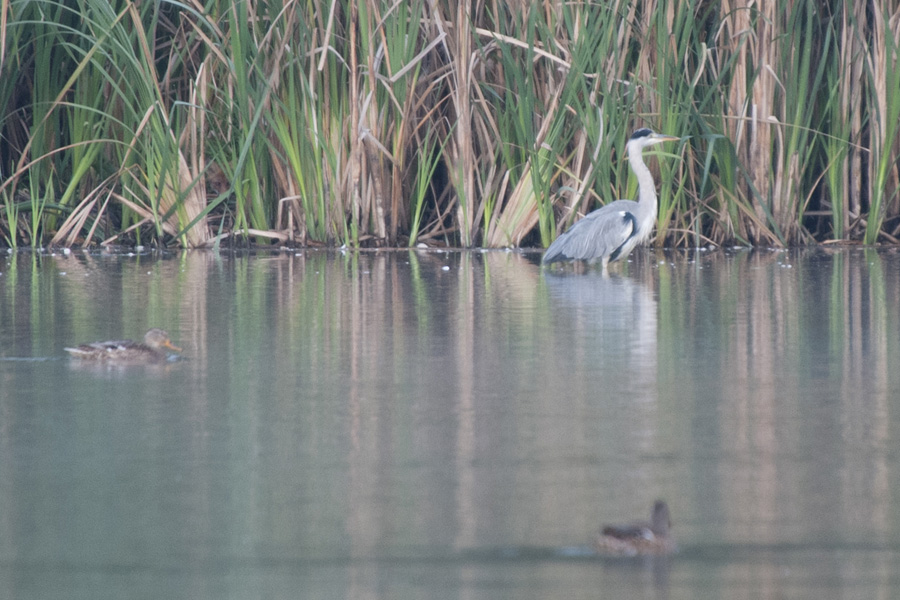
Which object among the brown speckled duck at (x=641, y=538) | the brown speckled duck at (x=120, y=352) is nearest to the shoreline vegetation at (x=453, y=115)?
the brown speckled duck at (x=120, y=352)

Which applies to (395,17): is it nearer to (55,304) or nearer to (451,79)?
(451,79)

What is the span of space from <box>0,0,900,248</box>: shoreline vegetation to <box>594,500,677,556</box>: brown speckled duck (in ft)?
22.3

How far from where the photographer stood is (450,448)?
3547mm

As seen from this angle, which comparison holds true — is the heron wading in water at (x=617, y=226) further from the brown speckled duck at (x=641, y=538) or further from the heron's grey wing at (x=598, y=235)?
the brown speckled duck at (x=641, y=538)

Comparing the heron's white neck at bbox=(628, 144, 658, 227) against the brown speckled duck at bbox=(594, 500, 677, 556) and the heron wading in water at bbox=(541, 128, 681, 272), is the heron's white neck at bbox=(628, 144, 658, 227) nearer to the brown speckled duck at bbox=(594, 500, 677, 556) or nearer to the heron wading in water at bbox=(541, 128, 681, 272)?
the heron wading in water at bbox=(541, 128, 681, 272)

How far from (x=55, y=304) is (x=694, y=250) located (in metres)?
4.74

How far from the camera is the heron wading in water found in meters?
8.92

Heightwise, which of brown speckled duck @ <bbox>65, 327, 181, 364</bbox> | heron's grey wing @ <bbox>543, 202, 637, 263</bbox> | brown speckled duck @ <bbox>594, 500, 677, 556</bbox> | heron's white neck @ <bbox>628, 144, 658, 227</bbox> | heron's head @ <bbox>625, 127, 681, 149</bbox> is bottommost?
brown speckled duck @ <bbox>594, 500, 677, 556</bbox>

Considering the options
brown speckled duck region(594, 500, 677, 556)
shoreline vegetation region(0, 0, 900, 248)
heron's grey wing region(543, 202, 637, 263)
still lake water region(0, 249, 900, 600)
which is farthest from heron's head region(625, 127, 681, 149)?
brown speckled duck region(594, 500, 677, 556)

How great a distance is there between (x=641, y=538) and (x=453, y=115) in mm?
7675

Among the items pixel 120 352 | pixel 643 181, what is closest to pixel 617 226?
pixel 643 181

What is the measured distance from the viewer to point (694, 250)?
390 inches

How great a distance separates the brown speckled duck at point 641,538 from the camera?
104 inches

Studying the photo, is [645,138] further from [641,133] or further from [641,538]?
[641,538]
